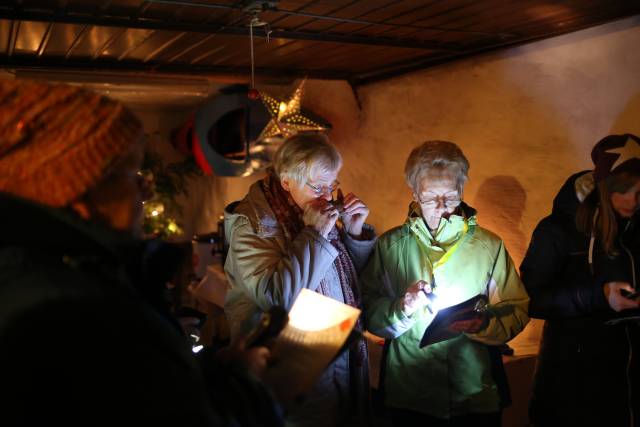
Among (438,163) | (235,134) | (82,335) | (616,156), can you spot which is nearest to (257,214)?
(438,163)

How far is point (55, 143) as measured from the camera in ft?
3.24

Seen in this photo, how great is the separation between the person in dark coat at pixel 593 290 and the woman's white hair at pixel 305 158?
99 cm

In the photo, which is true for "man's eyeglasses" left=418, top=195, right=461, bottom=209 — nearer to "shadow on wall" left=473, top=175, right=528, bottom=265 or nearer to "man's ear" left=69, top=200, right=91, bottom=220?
"shadow on wall" left=473, top=175, right=528, bottom=265

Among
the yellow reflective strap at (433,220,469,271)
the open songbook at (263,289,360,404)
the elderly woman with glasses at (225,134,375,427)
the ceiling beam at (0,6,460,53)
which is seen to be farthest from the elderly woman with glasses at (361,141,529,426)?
the ceiling beam at (0,6,460,53)

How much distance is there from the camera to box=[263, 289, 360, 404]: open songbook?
4.22ft

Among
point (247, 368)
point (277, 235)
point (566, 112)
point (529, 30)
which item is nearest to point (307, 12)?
point (277, 235)

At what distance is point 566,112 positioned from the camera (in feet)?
10.3

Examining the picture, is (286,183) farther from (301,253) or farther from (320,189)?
(301,253)

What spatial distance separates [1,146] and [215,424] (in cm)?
61

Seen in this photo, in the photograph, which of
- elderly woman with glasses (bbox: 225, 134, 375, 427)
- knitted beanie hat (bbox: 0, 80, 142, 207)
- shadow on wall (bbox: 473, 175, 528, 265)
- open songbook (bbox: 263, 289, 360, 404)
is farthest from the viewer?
shadow on wall (bbox: 473, 175, 528, 265)

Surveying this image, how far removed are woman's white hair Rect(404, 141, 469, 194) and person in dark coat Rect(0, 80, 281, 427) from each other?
4.95ft

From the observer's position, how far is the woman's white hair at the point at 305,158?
2.28 meters

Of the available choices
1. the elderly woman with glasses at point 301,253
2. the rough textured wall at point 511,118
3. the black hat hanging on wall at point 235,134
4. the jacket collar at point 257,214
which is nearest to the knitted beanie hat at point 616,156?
the rough textured wall at point 511,118

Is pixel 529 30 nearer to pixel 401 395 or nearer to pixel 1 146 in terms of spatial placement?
pixel 401 395
